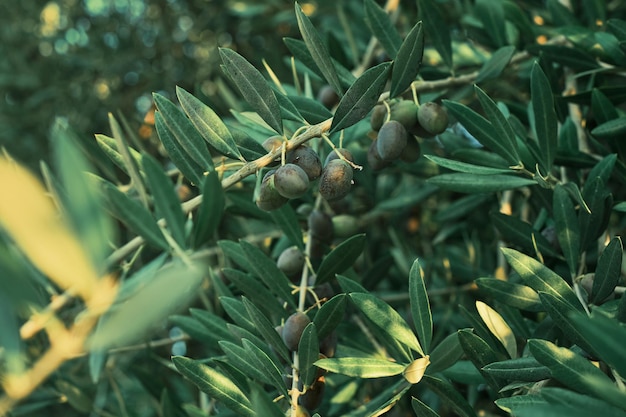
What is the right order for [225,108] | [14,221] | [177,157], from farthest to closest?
[225,108]
[177,157]
[14,221]

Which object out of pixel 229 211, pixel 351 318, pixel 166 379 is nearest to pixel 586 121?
pixel 351 318

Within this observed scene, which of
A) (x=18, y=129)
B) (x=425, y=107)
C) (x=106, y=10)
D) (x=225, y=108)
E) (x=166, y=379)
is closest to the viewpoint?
(x=425, y=107)

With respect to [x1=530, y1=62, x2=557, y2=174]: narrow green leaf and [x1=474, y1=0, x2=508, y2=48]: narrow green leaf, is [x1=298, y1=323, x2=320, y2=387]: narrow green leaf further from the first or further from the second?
[x1=474, y1=0, x2=508, y2=48]: narrow green leaf

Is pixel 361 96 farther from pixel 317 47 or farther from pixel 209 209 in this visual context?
pixel 209 209

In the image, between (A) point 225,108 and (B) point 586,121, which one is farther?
(A) point 225,108

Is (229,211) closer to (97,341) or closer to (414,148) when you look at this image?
(414,148)

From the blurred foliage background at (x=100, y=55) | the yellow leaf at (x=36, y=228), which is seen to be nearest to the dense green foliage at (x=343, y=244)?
the yellow leaf at (x=36, y=228)
